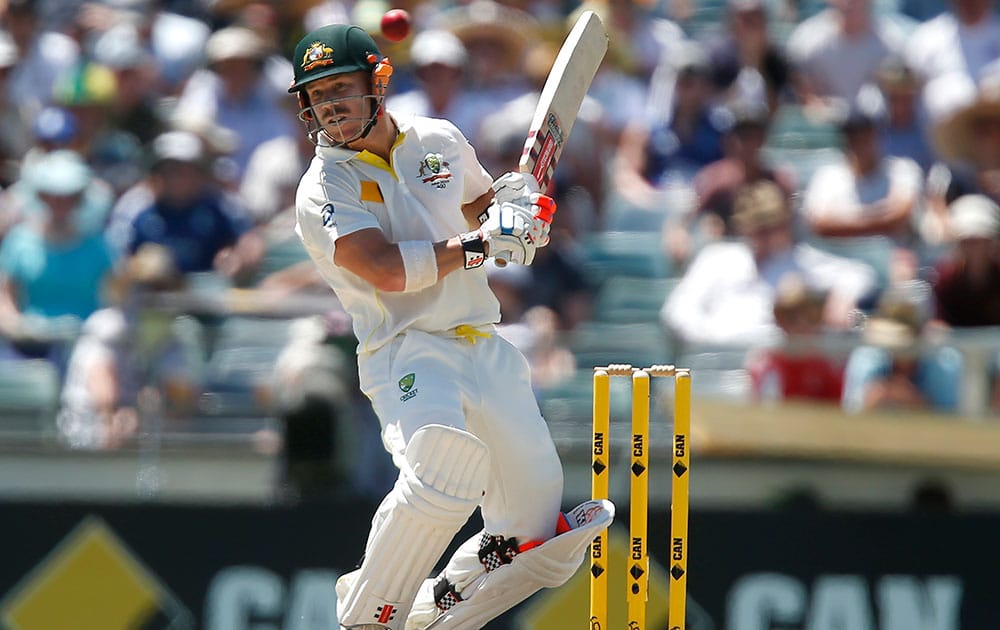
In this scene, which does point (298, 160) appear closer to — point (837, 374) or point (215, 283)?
point (215, 283)

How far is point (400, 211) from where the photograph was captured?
4.63m

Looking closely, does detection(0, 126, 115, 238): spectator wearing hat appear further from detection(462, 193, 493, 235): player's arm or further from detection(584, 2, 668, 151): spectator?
detection(462, 193, 493, 235): player's arm

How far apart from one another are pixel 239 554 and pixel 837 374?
2.38 m

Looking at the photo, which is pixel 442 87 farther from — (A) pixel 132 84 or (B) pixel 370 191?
(B) pixel 370 191

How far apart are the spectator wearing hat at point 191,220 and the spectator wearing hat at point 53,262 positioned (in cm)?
24

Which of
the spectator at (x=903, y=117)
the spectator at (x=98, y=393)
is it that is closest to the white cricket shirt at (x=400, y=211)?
the spectator at (x=98, y=393)

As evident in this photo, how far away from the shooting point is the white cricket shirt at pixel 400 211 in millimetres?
4539

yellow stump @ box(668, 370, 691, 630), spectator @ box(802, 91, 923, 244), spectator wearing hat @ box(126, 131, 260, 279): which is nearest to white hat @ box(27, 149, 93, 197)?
spectator wearing hat @ box(126, 131, 260, 279)

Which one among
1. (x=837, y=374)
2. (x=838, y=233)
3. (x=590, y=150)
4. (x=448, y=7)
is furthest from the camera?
(x=448, y=7)

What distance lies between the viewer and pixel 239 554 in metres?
6.80

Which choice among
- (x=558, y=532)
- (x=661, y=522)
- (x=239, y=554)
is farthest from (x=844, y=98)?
(x=558, y=532)

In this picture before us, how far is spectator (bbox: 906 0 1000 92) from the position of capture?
817 centimetres

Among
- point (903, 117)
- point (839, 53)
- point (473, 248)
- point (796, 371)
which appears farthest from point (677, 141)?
point (473, 248)

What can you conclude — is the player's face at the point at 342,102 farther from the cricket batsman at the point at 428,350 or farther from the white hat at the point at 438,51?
the white hat at the point at 438,51
